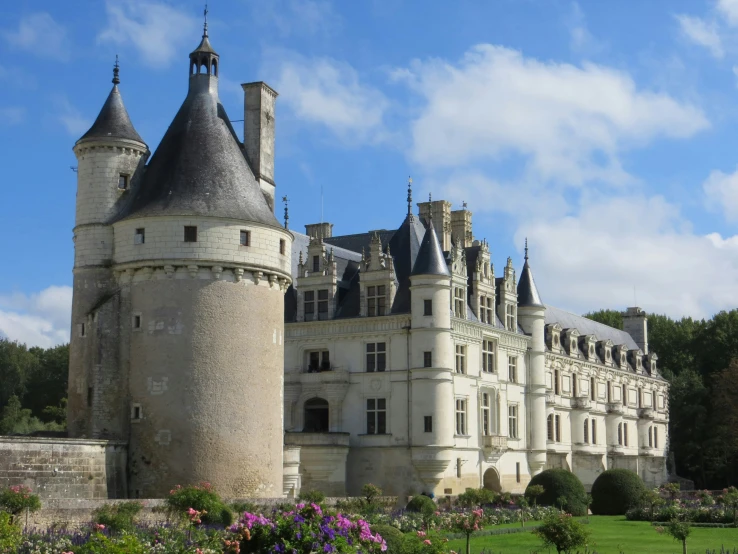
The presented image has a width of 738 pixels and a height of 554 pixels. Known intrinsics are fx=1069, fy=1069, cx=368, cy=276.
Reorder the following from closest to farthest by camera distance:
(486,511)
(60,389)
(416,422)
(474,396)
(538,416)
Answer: (486,511) → (416,422) → (474,396) → (538,416) → (60,389)

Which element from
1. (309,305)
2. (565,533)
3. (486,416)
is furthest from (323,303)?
(565,533)

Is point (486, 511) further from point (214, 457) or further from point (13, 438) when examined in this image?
point (13, 438)

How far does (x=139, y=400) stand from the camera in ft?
96.1

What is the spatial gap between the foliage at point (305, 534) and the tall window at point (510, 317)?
33.5m

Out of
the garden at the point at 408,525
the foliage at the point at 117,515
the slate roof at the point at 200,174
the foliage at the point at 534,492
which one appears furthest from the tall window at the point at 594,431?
the foliage at the point at 117,515

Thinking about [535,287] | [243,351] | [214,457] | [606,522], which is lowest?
[606,522]

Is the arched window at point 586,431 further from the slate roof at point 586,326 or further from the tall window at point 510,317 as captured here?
the tall window at point 510,317

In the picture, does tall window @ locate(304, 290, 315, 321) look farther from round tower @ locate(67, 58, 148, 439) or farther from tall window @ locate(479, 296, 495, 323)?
round tower @ locate(67, 58, 148, 439)

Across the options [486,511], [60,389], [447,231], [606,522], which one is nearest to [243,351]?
[486,511]

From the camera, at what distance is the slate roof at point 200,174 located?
2983 cm

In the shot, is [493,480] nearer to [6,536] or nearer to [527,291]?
[527,291]

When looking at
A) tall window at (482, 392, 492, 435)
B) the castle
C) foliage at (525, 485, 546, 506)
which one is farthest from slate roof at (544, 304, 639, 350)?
foliage at (525, 485, 546, 506)

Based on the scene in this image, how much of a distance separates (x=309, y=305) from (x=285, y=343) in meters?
1.76

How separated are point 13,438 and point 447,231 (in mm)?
23076
